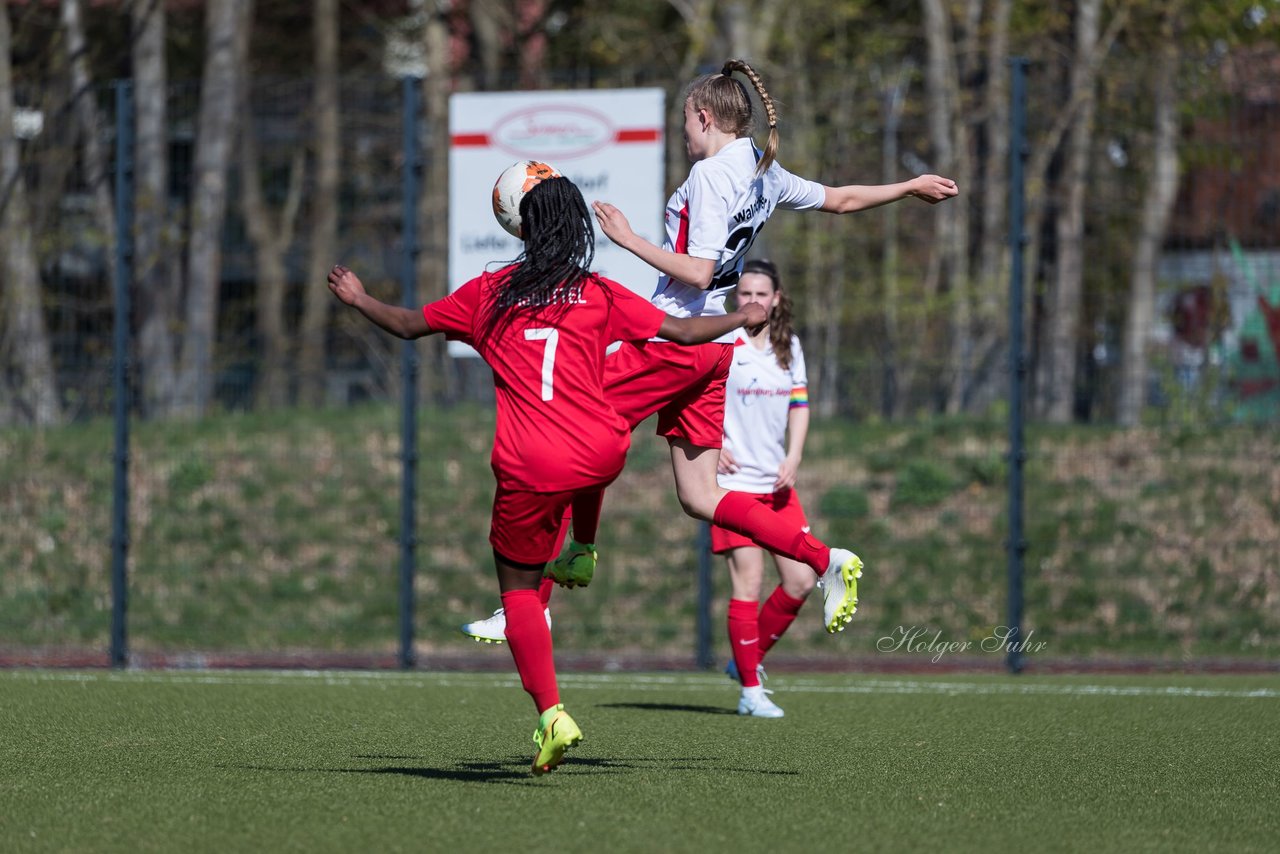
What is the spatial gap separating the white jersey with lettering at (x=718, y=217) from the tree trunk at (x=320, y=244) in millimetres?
5913

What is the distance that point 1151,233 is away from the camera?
10.8 metres

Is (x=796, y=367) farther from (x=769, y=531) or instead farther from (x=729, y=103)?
(x=729, y=103)

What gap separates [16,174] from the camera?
1172 cm

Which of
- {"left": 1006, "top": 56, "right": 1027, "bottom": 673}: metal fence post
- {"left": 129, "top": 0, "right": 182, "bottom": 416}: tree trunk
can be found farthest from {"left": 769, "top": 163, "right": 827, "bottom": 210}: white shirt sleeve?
{"left": 129, "top": 0, "right": 182, "bottom": 416}: tree trunk

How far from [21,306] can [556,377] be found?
7.65 m

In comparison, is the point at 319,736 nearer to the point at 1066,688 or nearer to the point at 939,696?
the point at 939,696

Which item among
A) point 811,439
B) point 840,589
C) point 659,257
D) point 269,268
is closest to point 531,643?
point 840,589

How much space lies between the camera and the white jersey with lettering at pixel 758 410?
784cm

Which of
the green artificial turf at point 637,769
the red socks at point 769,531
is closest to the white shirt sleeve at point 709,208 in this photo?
the red socks at point 769,531

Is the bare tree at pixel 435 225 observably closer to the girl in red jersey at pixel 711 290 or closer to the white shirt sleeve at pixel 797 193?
the white shirt sleeve at pixel 797 193

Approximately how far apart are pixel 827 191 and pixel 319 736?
2.83 metres

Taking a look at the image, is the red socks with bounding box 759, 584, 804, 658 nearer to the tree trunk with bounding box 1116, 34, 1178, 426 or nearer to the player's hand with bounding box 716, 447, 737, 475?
the player's hand with bounding box 716, 447, 737, 475

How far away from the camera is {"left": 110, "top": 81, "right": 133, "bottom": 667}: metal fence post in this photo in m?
10.6

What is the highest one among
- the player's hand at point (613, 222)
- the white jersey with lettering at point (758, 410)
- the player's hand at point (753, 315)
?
the player's hand at point (613, 222)
